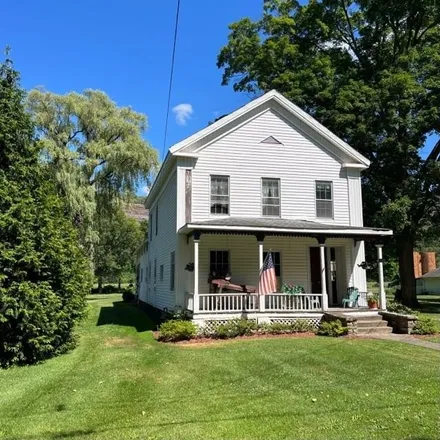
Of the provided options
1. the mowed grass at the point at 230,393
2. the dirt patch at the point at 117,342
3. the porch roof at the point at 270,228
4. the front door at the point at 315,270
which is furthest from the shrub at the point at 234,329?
the front door at the point at 315,270

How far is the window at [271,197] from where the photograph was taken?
54.1ft

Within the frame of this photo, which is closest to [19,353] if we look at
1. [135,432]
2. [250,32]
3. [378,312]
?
[135,432]

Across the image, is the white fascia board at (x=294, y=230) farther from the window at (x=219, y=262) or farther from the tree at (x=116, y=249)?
the tree at (x=116, y=249)

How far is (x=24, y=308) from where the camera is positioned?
30.8 ft

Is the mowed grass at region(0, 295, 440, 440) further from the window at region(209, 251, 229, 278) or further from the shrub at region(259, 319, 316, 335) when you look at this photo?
the window at region(209, 251, 229, 278)

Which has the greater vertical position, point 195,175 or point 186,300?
point 195,175

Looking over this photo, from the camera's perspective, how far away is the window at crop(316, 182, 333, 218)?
55.7 feet

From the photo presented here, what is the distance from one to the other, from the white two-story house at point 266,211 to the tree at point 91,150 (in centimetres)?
1185

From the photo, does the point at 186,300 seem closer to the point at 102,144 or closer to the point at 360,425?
the point at 360,425

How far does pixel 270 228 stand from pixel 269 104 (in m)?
5.67

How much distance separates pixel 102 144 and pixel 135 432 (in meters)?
26.8

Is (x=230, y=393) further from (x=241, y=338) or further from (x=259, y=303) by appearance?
(x=259, y=303)

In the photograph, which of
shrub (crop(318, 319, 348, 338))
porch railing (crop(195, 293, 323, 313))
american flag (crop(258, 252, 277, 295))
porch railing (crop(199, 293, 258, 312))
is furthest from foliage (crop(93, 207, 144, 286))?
shrub (crop(318, 319, 348, 338))

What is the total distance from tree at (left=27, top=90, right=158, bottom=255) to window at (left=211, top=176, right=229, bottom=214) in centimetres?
1413
